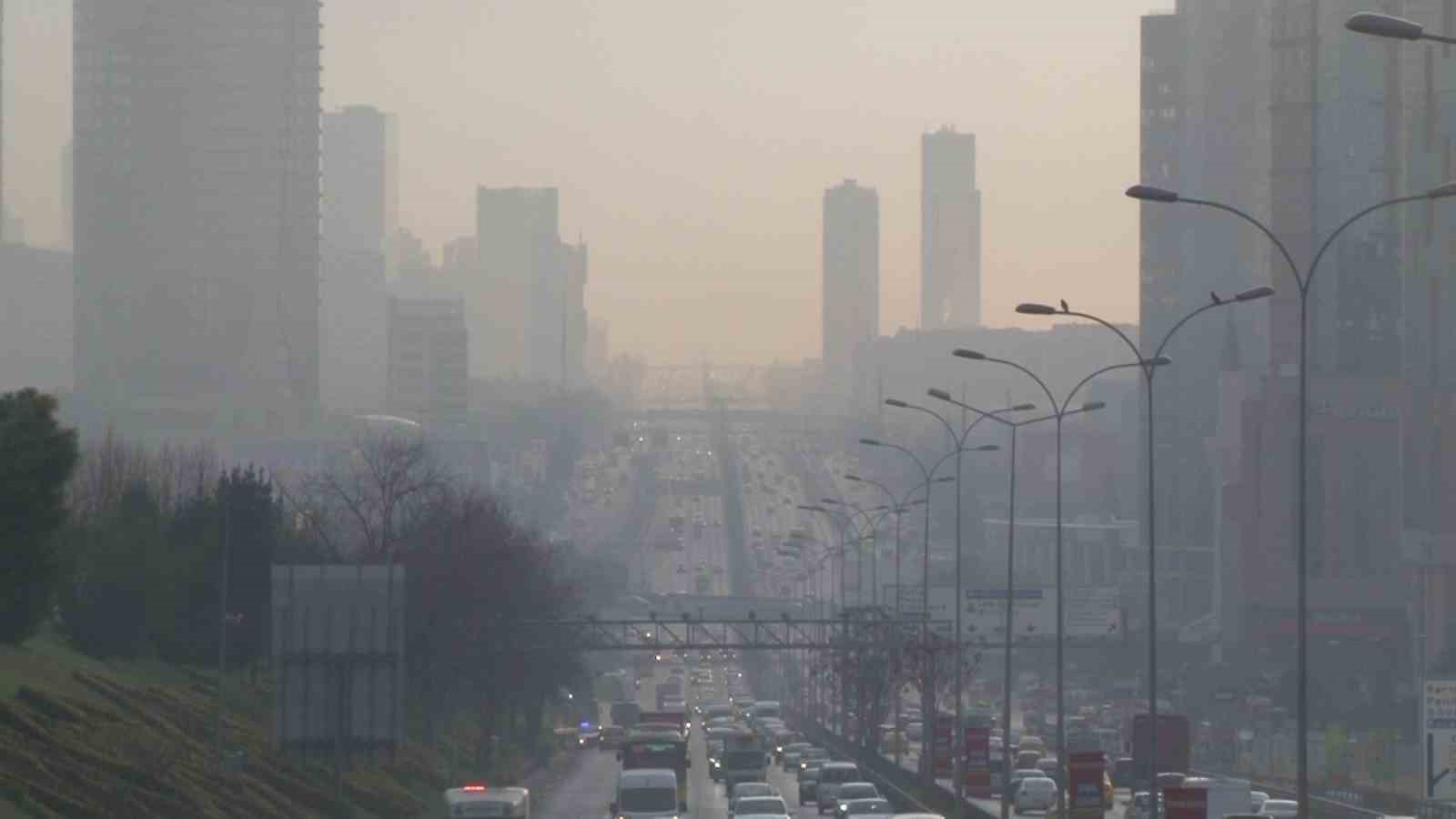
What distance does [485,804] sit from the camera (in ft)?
114

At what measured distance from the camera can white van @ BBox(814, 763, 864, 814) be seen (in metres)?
50.6

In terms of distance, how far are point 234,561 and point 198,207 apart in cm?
12741

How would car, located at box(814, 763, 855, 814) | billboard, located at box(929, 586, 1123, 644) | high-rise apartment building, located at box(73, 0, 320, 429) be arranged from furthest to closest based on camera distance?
high-rise apartment building, located at box(73, 0, 320, 429) < billboard, located at box(929, 586, 1123, 644) < car, located at box(814, 763, 855, 814)

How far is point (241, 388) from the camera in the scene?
173250 mm

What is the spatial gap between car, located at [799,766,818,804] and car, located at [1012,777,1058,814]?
481cm

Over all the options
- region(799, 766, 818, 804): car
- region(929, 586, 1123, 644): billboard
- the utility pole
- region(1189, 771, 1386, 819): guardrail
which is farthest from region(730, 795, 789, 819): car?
region(929, 586, 1123, 644): billboard

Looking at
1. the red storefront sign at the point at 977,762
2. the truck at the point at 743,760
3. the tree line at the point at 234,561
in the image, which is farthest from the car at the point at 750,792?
the truck at the point at 743,760

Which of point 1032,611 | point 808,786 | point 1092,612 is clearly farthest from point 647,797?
point 1032,611

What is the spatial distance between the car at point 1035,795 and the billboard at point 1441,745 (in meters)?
12.2

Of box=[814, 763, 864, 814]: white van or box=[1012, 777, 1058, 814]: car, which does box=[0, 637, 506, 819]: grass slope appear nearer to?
box=[814, 763, 864, 814]: white van

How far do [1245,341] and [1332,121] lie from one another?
80.7ft

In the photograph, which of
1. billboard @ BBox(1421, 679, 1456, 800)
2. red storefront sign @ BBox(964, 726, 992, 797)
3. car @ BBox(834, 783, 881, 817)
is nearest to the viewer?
billboard @ BBox(1421, 679, 1456, 800)

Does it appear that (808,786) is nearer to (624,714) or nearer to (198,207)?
(624,714)

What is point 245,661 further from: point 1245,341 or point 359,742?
point 1245,341
